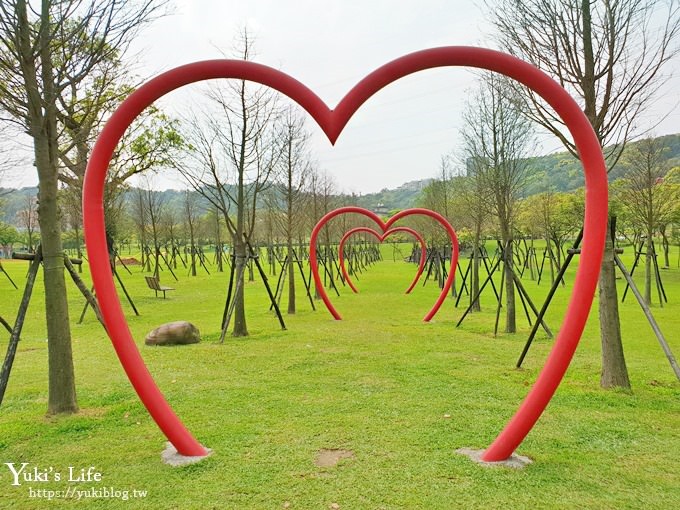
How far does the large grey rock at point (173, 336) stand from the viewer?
33.8 ft

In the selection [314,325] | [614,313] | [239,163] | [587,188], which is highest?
[239,163]

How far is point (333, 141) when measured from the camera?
4449 mm

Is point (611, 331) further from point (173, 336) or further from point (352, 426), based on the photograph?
point (173, 336)

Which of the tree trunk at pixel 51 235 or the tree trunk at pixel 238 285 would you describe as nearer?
the tree trunk at pixel 51 235

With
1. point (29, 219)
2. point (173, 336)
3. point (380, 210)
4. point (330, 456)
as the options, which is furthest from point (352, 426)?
point (380, 210)

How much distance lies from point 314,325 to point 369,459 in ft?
29.5

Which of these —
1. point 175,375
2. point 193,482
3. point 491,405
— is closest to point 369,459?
point 193,482

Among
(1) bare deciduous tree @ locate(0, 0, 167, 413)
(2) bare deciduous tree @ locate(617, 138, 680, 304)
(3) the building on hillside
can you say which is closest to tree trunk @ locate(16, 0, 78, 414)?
(1) bare deciduous tree @ locate(0, 0, 167, 413)

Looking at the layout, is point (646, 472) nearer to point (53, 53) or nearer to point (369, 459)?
point (369, 459)

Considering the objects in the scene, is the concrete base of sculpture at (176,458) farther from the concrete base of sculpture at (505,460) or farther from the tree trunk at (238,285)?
the tree trunk at (238,285)

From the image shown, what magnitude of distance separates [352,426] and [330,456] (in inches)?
32.5

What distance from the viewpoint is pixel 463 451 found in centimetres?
466

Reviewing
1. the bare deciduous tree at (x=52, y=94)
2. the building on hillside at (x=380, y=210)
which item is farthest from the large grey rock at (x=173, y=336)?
the building on hillside at (x=380, y=210)

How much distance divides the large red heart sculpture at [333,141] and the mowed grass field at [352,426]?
485 millimetres
